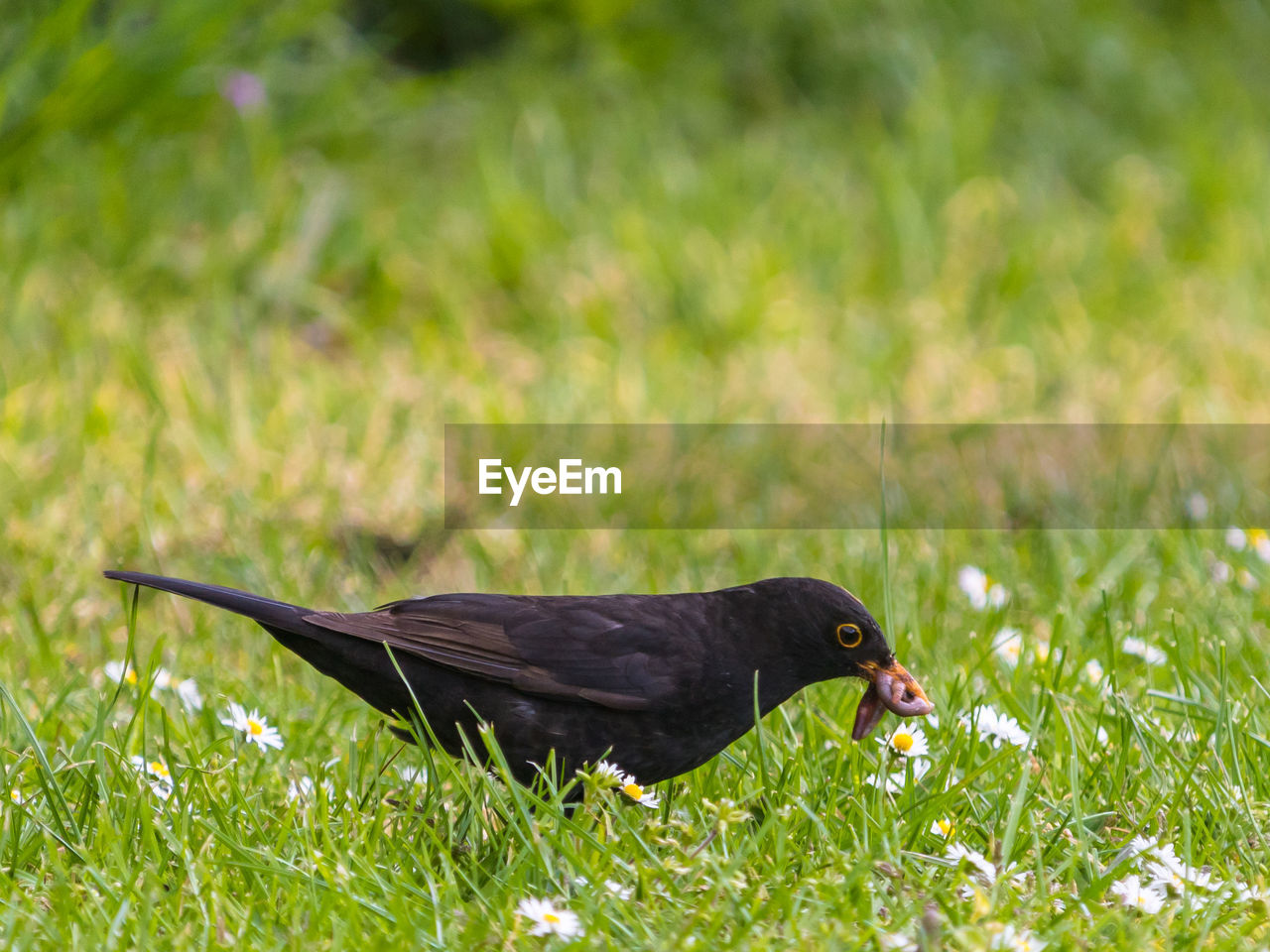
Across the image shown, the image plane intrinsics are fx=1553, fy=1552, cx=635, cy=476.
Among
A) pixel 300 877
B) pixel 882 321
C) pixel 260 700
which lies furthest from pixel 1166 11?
pixel 300 877

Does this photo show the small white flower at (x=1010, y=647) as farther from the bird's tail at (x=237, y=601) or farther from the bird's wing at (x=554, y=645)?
the bird's tail at (x=237, y=601)

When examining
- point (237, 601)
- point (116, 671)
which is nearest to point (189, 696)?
point (116, 671)

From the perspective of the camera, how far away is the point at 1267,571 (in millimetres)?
3645

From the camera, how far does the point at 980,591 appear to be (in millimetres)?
3494

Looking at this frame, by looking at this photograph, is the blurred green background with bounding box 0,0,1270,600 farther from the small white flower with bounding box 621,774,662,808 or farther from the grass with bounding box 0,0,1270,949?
the small white flower with bounding box 621,774,662,808

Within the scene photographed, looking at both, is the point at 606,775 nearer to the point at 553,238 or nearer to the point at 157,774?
the point at 157,774

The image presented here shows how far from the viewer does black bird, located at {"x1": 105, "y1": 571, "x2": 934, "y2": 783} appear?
2.48 metres

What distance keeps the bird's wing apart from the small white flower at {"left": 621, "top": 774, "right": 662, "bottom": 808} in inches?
4.6

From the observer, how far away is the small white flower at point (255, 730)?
8.81ft

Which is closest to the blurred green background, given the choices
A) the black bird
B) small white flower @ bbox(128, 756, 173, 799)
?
small white flower @ bbox(128, 756, 173, 799)

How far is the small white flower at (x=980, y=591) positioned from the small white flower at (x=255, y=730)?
5.16 ft

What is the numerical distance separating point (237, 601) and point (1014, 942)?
1.29m

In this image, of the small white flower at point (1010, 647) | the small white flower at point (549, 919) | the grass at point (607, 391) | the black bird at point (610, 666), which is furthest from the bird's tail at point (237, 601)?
the small white flower at point (1010, 647)

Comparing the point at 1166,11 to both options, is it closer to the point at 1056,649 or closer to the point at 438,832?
the point at 1056,649
